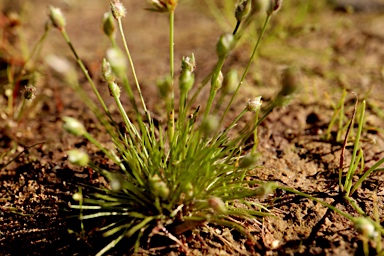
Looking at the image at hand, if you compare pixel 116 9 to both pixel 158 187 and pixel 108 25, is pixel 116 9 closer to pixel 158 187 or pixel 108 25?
pixel 108 25

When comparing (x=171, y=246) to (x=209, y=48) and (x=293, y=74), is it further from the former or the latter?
(x=209, y=48)

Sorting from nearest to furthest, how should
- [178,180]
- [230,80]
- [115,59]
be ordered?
[115,59]
[230,80]
[178,180]

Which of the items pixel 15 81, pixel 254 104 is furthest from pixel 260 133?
pixel 15 81

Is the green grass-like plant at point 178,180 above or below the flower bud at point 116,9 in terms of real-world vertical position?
below

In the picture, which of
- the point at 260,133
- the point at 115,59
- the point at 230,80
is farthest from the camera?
the point at 260,133

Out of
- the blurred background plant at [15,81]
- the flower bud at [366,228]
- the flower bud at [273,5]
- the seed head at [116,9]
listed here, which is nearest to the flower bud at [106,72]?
the seed head at [116,9]

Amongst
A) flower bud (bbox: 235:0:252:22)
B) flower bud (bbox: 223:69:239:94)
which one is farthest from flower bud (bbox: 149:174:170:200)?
flower bud (bbox: 235:0:252:22)

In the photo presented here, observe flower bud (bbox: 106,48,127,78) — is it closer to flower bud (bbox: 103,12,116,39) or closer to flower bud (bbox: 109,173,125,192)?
flower bud (bbox: 103,12,116,39)

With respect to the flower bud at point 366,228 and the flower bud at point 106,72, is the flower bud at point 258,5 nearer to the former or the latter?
the flower bud at point 106,72

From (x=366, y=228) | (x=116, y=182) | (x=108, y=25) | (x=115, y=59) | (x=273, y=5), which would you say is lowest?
(x=366, y=228)
